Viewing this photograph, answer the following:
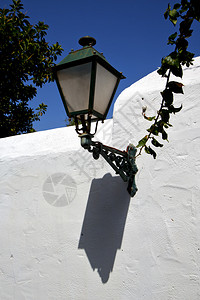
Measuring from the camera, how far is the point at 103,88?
1648mm

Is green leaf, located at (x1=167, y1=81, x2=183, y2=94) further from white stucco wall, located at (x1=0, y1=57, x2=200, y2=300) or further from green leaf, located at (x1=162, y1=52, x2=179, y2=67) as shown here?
white stucco wall, located at (x1=0, y1=57, x2=200, y2=300)

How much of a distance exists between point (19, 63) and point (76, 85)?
369 cm

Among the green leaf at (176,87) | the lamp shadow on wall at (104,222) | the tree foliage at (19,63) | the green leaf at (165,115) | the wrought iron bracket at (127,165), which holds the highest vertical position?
the tree foliage at (19,63)

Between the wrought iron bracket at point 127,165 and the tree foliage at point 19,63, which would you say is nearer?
the wrought iron bracket at point 127,165

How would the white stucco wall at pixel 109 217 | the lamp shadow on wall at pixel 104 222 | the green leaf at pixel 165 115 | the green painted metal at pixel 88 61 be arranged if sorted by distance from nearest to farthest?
the green painted metal at pixel 88 61 → the green leaf at pixel 165 115 → the white stucco wall at pixel 109 217 → the lamp shadow on wall at pixel 104 222

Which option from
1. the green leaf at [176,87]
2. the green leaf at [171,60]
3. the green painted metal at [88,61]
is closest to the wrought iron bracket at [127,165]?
the green painted metal at [88,61]

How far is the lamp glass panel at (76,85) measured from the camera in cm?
156

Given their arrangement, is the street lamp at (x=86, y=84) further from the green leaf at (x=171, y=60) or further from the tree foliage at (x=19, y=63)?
the tree foliage at (x=19, y=63)

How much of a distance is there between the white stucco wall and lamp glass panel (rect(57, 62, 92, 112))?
851 millimetres

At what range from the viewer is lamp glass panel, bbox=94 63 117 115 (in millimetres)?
1582

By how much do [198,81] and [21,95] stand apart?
163 inches

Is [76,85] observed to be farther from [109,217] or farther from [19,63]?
[19,63]

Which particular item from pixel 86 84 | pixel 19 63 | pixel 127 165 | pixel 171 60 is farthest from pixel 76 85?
pixel 19 63

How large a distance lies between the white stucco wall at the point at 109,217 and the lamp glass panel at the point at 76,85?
0.85 m
